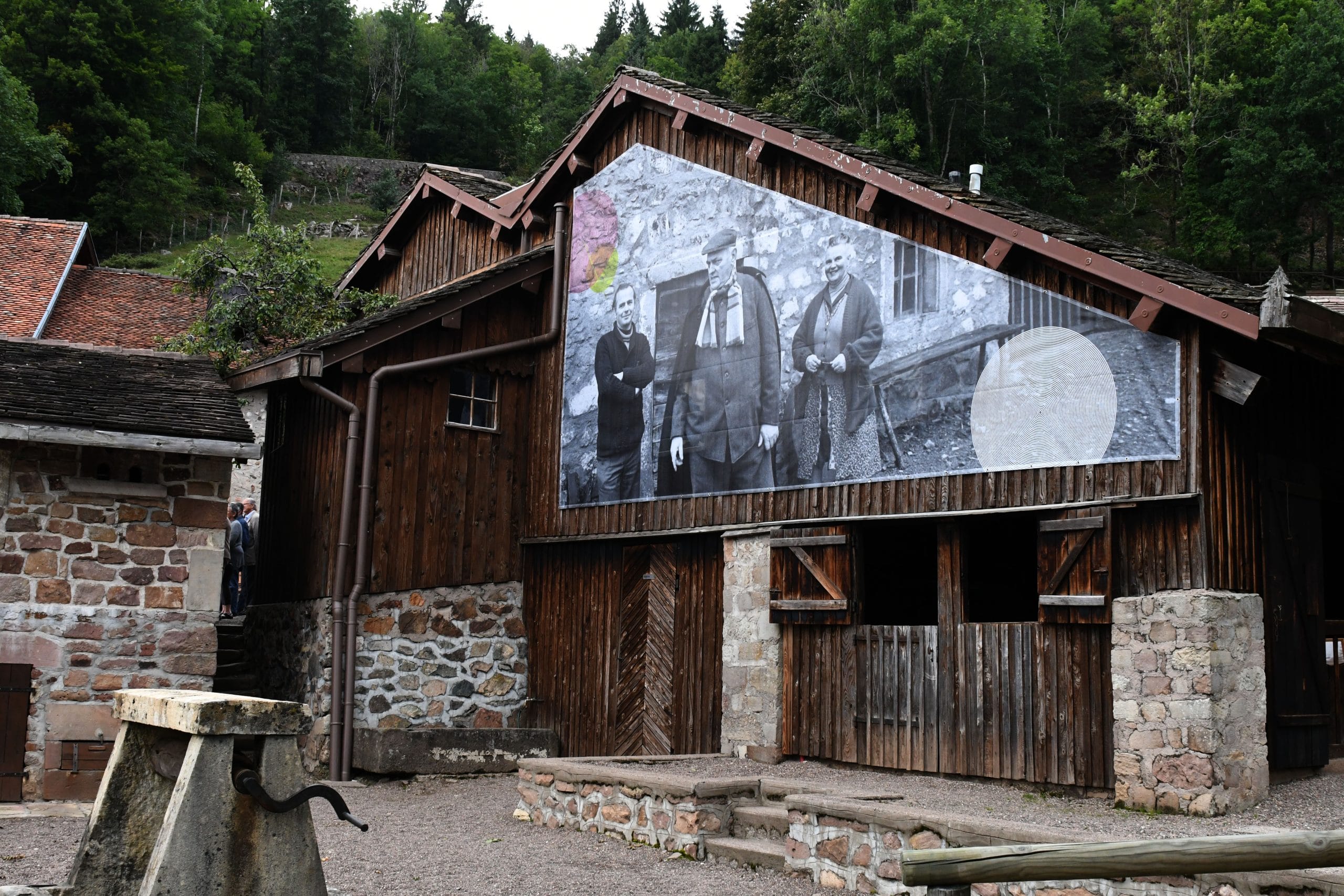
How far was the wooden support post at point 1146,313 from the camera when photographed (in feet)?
28.5

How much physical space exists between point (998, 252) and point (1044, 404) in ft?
4.24

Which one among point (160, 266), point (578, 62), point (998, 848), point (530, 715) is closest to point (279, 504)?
point (530, 715)

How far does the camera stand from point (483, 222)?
1627 cm

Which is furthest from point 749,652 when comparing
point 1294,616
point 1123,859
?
point 1123,859

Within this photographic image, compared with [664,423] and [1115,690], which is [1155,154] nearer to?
[664,423]

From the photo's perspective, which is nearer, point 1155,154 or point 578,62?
point 1155,154

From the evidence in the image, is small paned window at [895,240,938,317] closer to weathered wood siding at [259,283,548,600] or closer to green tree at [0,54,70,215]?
weathered wood siding at [259,283,548,600]

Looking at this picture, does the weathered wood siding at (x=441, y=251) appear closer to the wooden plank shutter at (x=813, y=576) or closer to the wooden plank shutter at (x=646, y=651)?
the wooden plank shutter at (x=646, y=651)

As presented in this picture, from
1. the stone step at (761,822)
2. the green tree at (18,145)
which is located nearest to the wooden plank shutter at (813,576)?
the stone step at (761,822)

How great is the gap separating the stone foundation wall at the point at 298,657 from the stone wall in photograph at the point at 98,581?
4.57 ft

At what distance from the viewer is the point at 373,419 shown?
12.9m

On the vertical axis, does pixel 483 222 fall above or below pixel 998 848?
above

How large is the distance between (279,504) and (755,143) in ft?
23.1

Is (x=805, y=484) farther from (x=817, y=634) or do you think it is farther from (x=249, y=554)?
(x=249, y=554)
